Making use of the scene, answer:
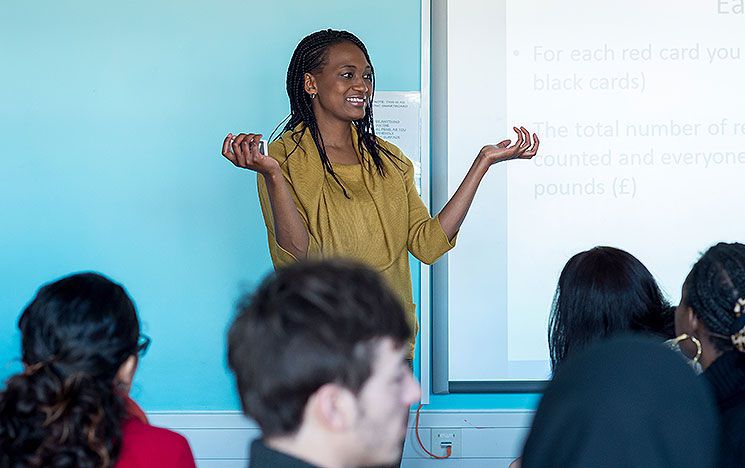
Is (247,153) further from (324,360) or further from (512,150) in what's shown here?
(324,360)

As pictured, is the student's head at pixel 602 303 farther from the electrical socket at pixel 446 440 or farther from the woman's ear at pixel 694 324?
the electrical socket at pixel 446 440

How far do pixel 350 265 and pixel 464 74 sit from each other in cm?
241

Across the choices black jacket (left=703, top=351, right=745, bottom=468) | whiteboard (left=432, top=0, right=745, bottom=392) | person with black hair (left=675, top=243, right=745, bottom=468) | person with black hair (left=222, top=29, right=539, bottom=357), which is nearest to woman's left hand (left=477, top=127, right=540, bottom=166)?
person with black hair (left=222, top=29, right=539, bottom=357)

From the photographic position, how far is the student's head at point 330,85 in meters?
2.74

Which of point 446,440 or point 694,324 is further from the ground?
point 694,324

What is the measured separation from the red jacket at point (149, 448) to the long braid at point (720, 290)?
94 centimetres

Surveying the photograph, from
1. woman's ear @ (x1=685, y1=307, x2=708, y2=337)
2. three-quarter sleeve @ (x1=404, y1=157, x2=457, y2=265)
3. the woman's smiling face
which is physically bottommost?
woman's ear @ (x1=685, y1=307, x2=708, y2=337)

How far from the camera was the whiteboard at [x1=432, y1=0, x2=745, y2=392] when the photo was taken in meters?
3.41

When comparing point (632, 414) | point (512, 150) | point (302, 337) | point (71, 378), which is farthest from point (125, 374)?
point (512, 150)

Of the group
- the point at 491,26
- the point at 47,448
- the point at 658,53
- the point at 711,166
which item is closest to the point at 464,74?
the point at 491,26

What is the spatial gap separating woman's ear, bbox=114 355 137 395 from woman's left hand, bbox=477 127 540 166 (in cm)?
142

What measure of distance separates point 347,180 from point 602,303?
91 centimetres

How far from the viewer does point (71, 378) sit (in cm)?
148

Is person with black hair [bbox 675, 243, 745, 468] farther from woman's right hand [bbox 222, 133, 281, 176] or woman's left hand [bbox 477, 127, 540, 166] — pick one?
woman's right hand [bbox 222, 133, 281, 176]
